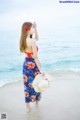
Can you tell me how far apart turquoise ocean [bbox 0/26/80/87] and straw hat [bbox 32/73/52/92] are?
1.63 meters

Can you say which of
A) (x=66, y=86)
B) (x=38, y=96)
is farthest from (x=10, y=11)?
(x=38, y=96)

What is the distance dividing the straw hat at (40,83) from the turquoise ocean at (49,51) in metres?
1.63

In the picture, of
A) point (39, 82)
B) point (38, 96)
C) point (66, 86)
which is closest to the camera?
point (39, 82)

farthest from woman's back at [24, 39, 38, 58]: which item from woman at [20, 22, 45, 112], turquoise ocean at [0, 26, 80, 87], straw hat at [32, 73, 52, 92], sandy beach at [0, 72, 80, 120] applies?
turquoise ocean at [0, 26, 80, 87]

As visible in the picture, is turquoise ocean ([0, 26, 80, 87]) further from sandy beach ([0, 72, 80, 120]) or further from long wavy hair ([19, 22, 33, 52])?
long wavy hair ([19, 22, 33, 52])

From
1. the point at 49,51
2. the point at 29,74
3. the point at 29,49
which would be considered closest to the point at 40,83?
the point at 29,74

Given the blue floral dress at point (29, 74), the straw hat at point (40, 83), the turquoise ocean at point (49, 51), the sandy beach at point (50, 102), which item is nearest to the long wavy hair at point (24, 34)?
the blue floral dress at point (29, 74)

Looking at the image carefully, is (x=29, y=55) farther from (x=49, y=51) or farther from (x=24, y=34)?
(x=49, y=51)

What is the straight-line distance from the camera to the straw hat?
279 cm

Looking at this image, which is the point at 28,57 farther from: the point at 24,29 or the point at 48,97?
the point at 48,97

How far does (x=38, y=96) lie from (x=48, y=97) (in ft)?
0.83

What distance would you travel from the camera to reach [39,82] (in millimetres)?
2820

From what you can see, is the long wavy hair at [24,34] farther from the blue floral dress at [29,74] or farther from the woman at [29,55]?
the blue floral dress at [29,74]

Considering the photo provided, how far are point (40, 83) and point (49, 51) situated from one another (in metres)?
2.68
